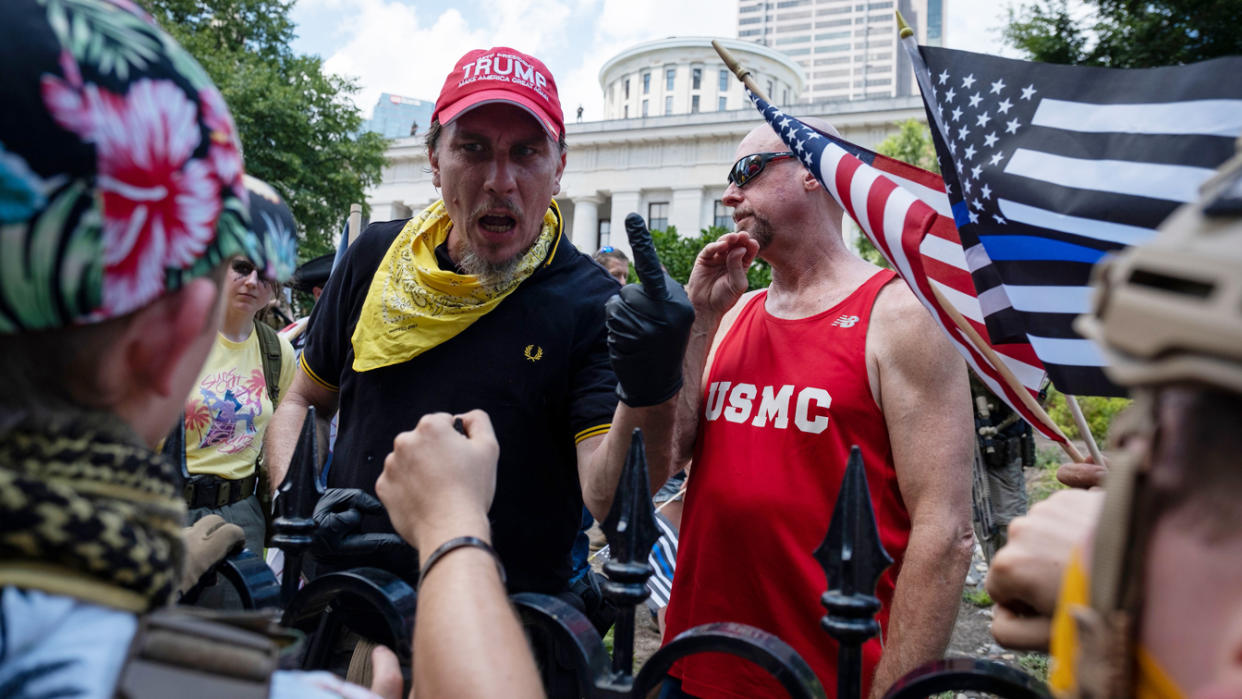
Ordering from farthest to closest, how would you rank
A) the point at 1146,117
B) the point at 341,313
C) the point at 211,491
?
the point at 211,491
the point at 341,313
the point at 1146,117

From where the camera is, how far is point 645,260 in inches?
66.5

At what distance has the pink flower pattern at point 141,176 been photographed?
785mm

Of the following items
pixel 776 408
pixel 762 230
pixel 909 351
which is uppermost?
pixel 762 230

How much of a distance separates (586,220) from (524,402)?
42100 mm

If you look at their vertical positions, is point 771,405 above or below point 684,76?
below

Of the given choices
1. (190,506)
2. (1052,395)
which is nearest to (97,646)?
(190,506)

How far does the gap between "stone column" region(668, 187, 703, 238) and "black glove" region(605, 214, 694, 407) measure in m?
40.0

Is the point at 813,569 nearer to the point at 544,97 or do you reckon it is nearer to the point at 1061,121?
the point at 1061,121

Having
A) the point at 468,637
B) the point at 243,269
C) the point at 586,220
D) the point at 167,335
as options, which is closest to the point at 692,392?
the point at 468,637

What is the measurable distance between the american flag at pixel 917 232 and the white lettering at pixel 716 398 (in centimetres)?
63

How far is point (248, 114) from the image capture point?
812 inches

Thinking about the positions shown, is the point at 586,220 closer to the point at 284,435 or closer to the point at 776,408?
the point at 284,435

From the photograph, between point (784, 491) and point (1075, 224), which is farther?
point (784, 491)

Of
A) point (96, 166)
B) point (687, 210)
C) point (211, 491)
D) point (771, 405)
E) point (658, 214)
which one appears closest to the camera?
point (96, 166)
